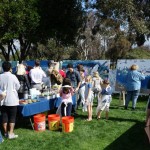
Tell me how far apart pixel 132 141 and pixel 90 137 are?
1.02m

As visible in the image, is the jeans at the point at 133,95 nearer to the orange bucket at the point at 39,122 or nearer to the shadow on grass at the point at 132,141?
the shadow on grass at the point at 132,141

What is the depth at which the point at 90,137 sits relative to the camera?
819cm

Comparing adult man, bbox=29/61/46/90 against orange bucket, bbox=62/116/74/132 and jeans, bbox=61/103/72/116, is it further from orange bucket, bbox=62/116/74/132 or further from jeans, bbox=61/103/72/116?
orange bucket, bbox=62/116/74/132

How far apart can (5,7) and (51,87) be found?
9994 mm

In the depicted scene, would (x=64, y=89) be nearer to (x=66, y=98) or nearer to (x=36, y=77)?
(x=66, y=98)

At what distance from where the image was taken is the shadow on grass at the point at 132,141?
741 centimetres

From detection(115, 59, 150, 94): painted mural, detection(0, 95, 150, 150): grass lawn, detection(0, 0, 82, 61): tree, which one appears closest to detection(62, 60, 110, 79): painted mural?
detection(115, 59, 150, 94): painted mural

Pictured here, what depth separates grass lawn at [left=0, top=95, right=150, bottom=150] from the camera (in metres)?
7.47

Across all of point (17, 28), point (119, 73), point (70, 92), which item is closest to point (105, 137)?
point (70, 92)

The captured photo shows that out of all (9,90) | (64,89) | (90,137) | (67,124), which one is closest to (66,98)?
(64,89)

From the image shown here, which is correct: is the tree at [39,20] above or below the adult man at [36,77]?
above

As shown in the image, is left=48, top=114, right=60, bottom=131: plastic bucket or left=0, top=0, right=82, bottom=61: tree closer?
left=48, top=114, right=60, bottom=131: plastic bucket

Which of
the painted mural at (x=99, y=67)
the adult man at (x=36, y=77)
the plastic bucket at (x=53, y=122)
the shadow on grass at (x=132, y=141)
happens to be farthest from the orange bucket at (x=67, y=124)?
the painted mural at (x=99, y=67)

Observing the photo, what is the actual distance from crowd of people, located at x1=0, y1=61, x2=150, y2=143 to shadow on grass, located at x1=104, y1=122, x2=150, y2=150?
77 centimetres
